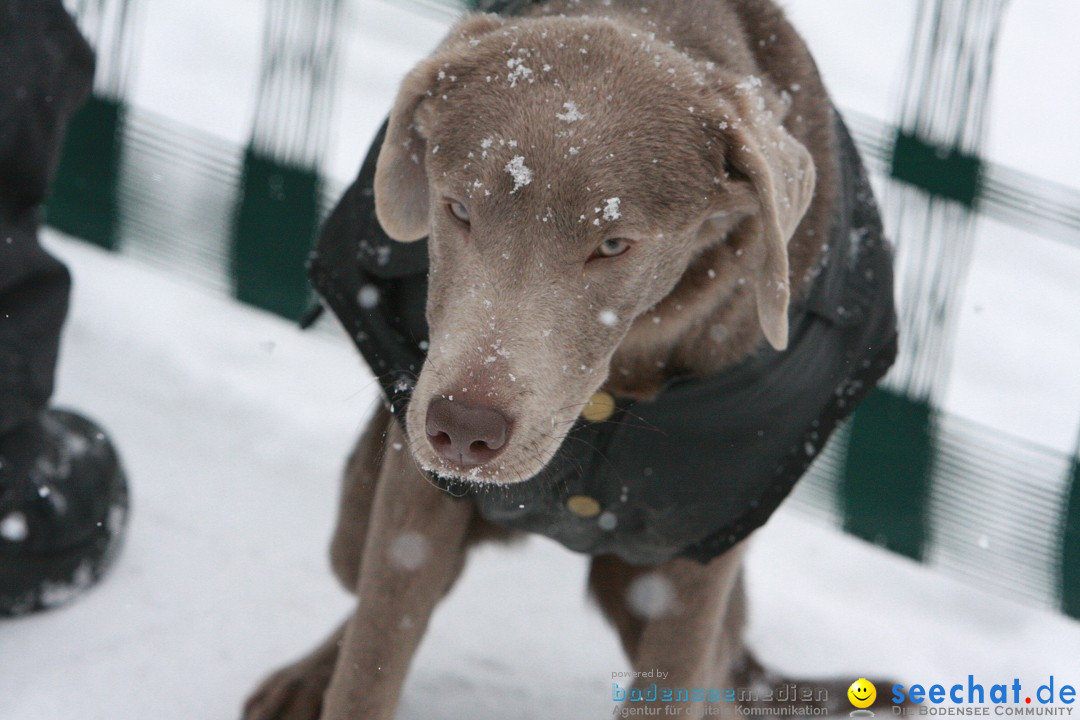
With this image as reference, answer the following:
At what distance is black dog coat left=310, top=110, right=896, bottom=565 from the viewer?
2.11m

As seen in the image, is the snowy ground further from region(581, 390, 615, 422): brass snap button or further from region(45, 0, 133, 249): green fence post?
region(581, 390, 615, 422): brass snap button

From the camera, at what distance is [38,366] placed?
9.04 ft

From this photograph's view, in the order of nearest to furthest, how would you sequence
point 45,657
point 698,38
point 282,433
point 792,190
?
point 792,190, point 698,38, point 45,657, point 282,433

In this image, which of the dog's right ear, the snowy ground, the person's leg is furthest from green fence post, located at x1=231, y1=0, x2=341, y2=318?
the dog's right ear

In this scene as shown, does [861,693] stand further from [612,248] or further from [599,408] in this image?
[612,248]

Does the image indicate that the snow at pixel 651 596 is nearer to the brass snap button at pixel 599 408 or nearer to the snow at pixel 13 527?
the brass snap button at pixel 599 408

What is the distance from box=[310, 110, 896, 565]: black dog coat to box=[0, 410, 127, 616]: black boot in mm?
1025

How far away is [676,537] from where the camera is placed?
2.21m

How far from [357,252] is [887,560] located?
2.25 metres

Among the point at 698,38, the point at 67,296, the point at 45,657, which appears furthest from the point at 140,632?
the point at 698,38

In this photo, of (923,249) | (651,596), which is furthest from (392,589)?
(923,249)

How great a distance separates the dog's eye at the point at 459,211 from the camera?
1.85 m

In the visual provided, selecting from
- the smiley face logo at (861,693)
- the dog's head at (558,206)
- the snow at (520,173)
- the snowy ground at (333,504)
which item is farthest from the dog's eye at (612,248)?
the smiley face logo at (861,693)

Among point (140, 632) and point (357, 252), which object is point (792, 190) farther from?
point (140, 632)
